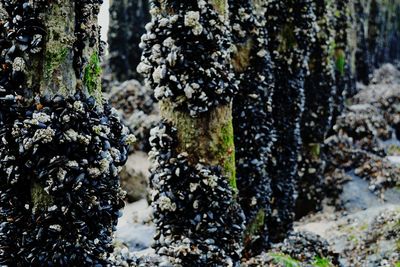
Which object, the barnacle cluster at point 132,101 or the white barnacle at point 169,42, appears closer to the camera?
the white barnacle at point 169,42

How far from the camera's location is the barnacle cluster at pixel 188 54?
528cm

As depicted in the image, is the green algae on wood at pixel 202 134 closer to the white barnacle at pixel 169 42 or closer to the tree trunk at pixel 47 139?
the white barnacle at pixel 169 42

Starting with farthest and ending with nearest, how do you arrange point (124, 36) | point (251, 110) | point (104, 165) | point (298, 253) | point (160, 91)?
point (124, 36), point (298, 253), point (251, 110), point (160, 91), point (104, 165)

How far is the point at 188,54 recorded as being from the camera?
530 cm

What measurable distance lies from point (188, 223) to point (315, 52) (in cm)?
806

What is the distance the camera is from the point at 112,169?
11.9ft

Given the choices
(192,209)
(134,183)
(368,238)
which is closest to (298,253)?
(368,238)

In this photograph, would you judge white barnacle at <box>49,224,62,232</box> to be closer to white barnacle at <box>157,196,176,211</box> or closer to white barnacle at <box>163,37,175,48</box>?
white barnacle at <box>157,196,176,211</box>

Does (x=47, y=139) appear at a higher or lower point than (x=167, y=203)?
higher

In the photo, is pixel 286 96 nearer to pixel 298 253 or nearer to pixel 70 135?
pixel 298 253

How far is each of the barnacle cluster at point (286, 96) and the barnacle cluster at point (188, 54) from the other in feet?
12.4

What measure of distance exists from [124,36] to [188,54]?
15.4 meters

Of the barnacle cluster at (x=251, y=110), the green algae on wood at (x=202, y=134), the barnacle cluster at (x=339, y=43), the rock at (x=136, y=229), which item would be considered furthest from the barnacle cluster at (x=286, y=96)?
the barnacle cluster at (x=339, y=43)

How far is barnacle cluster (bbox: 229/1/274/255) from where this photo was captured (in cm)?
714
